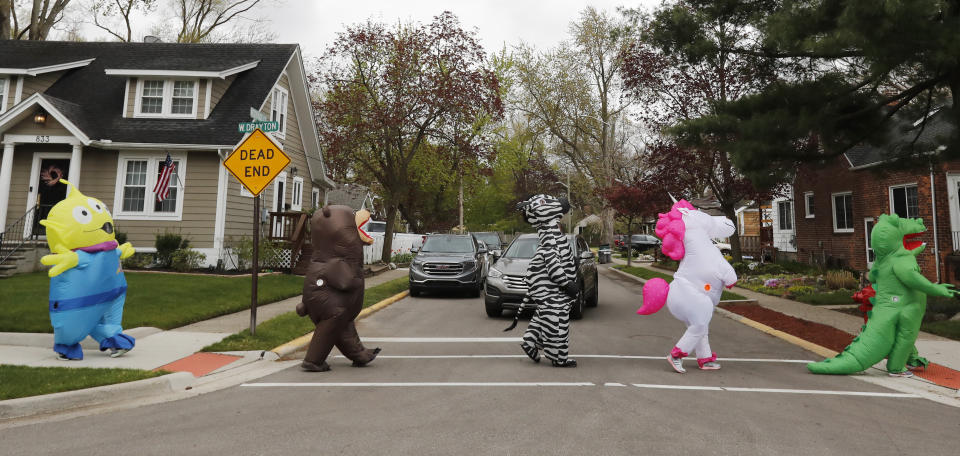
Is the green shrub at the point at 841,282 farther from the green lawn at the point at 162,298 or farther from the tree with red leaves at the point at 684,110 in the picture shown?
the green lawn at the point at 162,298

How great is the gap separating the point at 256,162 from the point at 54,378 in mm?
3618

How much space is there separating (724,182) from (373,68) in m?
14.6

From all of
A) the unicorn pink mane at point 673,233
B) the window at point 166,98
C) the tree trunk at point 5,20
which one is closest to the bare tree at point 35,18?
the tree trunk at point 5,20

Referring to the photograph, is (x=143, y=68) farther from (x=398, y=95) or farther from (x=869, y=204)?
(x=869, y=204)

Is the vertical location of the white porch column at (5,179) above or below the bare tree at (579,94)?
below

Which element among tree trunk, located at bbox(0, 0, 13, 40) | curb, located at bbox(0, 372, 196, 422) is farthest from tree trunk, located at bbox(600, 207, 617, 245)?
tree trunk, located at bbox(0, 0, 13, 40)

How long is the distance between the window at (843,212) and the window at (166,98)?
23390mm

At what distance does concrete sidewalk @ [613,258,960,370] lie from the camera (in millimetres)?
6948

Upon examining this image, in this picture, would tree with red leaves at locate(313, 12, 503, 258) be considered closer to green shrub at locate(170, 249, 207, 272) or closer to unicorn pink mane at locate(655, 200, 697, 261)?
green shrub at locate(170, 249, 207, 272)

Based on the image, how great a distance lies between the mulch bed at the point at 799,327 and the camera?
25.9 ft

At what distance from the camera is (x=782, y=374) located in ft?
20.3

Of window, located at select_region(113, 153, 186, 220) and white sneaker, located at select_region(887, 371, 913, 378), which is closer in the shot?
white sneaker, located at select_region(887, 371, 913, 378)

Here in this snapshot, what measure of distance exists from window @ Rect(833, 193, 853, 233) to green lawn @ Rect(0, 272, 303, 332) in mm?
19419

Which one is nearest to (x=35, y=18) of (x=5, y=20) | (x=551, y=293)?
(x=5, y=20)
